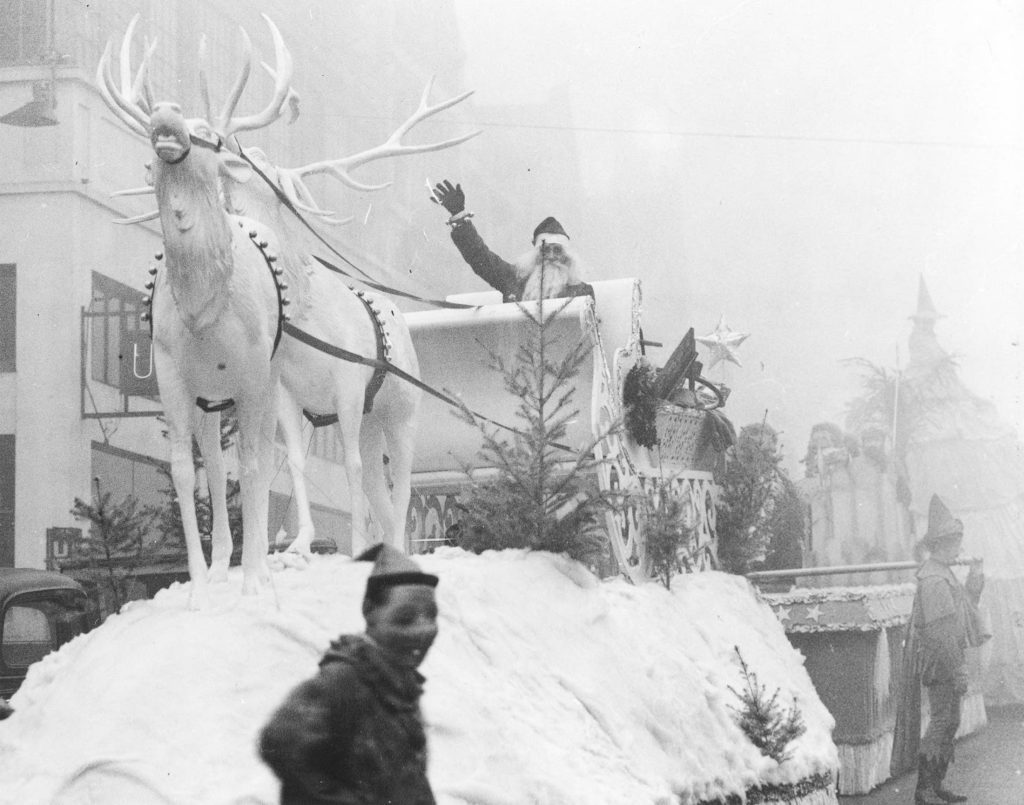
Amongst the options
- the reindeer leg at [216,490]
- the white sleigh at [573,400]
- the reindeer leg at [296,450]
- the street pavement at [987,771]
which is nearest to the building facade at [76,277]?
the white sleigh at [573,400]

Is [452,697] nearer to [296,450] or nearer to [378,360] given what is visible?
[296,450]

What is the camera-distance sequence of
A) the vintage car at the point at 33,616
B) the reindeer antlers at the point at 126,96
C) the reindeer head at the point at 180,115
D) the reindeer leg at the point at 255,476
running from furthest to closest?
the vintage car at the point at 33,616 → the reindeer antlers at the point at 126,96 → the reindeer leg at the point at 255,476 → the reindeer head at the point at 180,115

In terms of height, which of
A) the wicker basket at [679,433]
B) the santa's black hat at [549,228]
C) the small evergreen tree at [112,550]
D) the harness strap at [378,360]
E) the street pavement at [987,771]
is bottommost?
the street pavement at [987,771]

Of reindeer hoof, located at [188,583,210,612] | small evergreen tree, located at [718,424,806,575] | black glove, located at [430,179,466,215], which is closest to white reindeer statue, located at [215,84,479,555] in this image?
reindeer hoof, located at [188,583,210,612]

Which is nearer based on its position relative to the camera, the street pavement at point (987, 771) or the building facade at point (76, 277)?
the street pavement at point (987, 771)

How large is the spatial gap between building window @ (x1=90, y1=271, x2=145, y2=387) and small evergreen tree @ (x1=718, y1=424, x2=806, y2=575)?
4.21m

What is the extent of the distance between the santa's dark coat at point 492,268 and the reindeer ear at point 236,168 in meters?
2.60

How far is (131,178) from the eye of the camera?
9375 millimetres

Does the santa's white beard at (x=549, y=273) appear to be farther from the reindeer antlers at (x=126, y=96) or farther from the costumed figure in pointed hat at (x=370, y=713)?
the costumed figure in pointed hat at (x=370, y=713)

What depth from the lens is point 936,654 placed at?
8.65 meters

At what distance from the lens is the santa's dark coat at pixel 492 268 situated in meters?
8.71

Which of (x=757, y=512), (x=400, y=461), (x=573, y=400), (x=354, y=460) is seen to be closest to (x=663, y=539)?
(x=573, y=400)

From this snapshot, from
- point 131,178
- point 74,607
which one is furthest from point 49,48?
point 74,607

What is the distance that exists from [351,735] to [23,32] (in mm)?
8045
